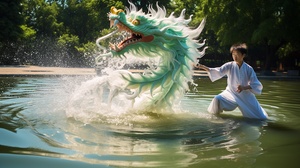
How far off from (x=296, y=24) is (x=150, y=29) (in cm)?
2218

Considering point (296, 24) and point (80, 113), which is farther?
point (296, 24)

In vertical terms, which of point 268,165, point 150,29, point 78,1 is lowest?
point 268,165

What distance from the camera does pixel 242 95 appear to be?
627 cm

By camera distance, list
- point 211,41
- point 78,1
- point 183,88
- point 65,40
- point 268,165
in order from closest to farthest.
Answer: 1. point 268,165
2. point 183,88
3. point 211,41
4. point 65,40
5. point 78,1

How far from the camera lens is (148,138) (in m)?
4.30

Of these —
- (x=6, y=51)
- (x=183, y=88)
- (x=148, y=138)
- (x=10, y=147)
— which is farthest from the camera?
(x=6, y=51)

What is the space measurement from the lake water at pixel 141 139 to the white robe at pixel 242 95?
9.1 inches

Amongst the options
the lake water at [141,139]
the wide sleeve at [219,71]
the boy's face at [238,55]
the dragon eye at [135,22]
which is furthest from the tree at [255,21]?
the dragon eye at [135,22]

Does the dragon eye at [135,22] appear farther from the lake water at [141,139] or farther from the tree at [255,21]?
the tree at [255,21]

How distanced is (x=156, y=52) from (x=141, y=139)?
2269mm

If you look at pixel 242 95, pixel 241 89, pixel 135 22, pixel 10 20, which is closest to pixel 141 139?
pixel 135 22

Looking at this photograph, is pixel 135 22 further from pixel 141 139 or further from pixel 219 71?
pixel 141 139

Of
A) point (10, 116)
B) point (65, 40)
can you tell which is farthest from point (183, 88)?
point (65, 40)

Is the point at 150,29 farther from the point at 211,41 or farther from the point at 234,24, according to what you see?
the point at 211,41
